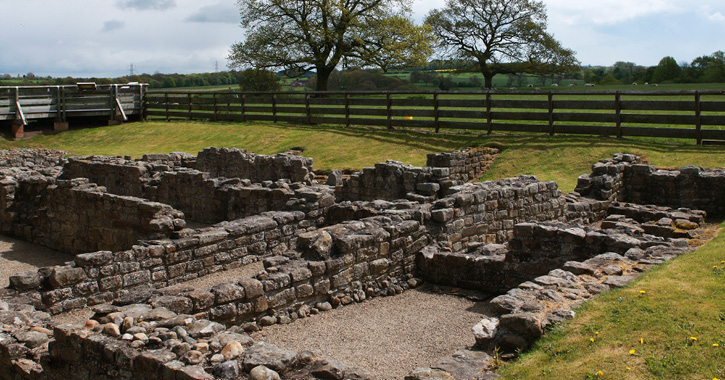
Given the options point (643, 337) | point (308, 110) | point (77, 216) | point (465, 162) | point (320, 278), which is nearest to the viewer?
point (643, 337)

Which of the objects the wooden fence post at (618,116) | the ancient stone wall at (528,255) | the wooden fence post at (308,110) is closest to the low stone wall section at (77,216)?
the ancient stone wall at (528,255)

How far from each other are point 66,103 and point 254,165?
19.9 metres

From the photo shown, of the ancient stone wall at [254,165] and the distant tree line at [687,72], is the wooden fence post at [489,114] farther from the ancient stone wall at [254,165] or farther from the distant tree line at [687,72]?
the distant tree line at [687,72]

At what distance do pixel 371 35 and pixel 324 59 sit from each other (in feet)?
9.64

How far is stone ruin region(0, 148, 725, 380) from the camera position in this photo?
7.34m

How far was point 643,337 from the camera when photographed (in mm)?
7062

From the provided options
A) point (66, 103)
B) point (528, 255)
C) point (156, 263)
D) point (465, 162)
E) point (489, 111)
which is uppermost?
point (66, 103)

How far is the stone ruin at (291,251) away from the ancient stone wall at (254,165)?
10 centimetres

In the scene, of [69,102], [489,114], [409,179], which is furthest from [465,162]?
[69,102]

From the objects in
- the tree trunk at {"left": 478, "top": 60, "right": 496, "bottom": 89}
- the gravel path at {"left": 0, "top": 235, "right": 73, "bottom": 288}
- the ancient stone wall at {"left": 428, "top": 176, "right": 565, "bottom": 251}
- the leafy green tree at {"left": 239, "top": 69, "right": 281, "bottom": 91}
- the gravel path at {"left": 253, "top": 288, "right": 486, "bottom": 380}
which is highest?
the tree trunk at {"left": 478, "top": 60, "right": 496, "bottom": 89}

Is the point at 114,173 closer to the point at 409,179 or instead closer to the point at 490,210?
the point at 409,179

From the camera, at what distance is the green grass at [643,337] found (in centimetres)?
645

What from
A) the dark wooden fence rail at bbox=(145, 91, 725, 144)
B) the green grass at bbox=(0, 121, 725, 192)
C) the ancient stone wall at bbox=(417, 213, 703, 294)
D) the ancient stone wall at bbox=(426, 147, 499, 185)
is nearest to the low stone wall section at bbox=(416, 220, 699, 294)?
the ancient stone wall at bbox=(417, 213, 703, 294)

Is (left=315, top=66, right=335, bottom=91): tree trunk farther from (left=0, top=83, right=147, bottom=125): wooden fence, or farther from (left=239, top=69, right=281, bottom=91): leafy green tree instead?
(left=0, top=83, right=147, bottom=125): wooden fence
